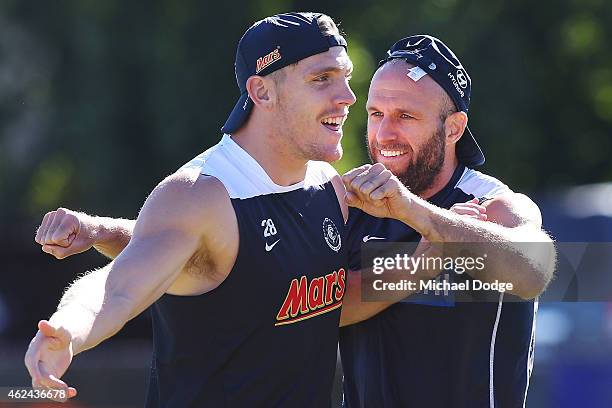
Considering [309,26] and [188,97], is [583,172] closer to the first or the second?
[188,97]

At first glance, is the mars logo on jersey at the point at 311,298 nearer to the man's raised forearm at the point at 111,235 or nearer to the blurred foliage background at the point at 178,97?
the man's raised forearm at the point at 111,235

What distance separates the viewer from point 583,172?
20.8 m

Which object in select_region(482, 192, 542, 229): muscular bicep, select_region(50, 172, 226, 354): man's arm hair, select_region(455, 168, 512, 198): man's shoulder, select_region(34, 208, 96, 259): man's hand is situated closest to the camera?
select_region(50, 172, 226, 354): man's arm hair

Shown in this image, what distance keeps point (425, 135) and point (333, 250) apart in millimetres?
739

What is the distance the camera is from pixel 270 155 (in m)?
5.04

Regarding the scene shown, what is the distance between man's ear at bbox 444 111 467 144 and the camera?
5.50 meters

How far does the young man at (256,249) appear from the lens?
14.8ft

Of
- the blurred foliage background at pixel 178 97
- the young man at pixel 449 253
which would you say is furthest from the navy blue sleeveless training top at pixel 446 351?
the blurred foliage background at pixel 178 97

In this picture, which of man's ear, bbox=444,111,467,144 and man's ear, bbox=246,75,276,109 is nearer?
man's ear, bbox=246,75,276,109

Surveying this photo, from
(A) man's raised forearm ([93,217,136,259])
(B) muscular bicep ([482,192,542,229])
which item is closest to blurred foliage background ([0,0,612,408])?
(A) man's raised forearm ([93,217,136,259])

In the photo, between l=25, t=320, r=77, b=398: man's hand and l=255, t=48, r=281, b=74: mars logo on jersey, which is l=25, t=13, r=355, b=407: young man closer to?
l=255, t=48, r=281, b=74: mars logo on jersey

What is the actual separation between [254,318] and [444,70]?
62.2 inches

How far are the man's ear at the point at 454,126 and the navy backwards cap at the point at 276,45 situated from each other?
2.27 feet

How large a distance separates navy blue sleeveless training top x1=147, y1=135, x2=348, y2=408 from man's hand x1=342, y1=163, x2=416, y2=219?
0.42 m
